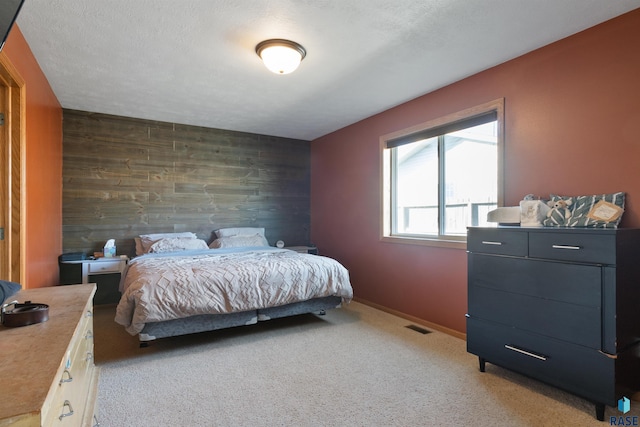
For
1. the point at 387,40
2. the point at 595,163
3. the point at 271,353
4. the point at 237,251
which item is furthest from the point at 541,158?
the point at 237,251

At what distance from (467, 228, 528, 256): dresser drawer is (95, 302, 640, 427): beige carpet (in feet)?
2.90

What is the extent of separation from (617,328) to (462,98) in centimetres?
216

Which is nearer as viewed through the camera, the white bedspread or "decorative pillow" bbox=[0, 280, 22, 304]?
"decorative pillow" bbox=[0, 280, 22, 304]

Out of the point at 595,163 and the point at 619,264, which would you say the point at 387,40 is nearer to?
the point at 595,163

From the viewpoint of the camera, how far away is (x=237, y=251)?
424cm

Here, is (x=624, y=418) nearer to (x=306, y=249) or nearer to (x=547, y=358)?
→ (x=547, y=358)

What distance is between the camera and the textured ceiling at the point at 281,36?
2088mm

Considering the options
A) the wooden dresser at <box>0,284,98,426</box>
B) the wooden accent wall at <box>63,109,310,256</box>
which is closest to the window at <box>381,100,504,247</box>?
the wooden accent wall at <box>63,109,310,256</box>

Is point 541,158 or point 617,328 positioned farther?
point 541,158

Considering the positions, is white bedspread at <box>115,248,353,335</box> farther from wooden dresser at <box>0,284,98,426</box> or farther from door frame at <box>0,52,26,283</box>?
wooden dresser at <box>0,284,98,426</box>

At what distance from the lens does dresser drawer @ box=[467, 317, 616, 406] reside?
1.85 m

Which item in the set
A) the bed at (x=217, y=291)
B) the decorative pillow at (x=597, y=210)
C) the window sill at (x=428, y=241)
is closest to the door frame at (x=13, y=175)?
the bed at (x=217, y=291)

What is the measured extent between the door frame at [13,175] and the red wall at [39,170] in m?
0.08

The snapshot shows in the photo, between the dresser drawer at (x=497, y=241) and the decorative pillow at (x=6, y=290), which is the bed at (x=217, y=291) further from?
the dresser drawer at (x=497, y=241)
